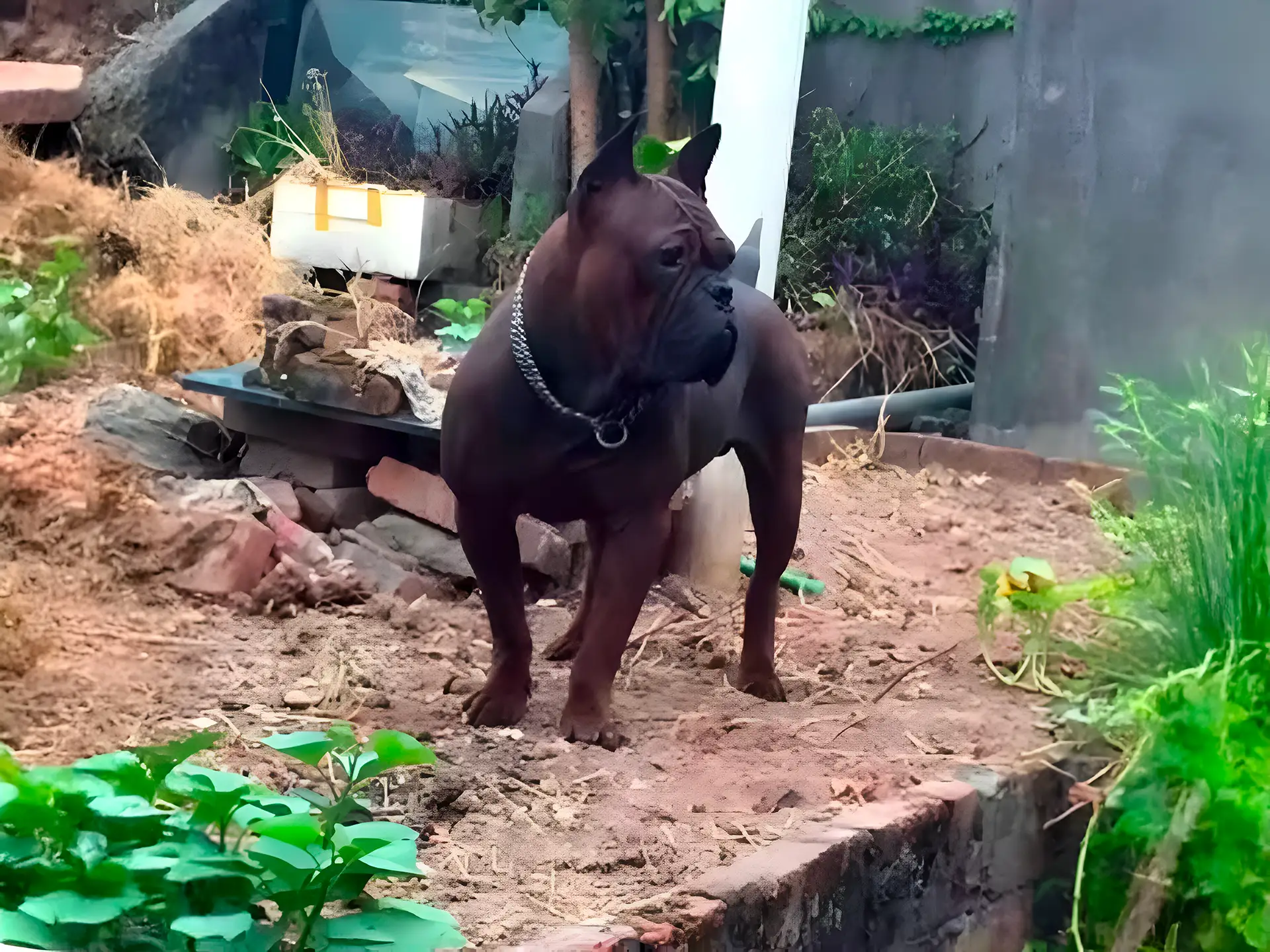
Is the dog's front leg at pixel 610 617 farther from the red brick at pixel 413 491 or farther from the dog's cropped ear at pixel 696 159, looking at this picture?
the red brick at pixel 413 491

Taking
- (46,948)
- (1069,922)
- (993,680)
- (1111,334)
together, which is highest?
(1111,334)

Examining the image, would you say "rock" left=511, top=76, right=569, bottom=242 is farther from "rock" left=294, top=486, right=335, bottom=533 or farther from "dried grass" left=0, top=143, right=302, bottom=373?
"rock" left=294, top=486, right=335, bottom=533

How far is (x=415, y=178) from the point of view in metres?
5.61

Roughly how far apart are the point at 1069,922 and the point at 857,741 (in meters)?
0.51

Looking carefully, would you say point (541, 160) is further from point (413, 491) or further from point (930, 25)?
point (413, 491)

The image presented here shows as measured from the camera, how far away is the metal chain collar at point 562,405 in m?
2.08

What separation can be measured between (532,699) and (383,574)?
80 centimetres

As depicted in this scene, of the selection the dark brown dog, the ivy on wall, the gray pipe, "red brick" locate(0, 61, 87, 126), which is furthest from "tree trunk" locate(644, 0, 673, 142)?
the dark brown dog

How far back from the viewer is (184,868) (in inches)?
54.3

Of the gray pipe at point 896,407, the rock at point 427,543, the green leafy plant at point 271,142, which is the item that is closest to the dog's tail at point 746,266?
the rock at point 427,543

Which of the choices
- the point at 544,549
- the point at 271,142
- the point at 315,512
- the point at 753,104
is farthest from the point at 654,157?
the point at 271,142

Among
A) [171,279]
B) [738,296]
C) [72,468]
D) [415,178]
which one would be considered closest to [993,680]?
[738,296]

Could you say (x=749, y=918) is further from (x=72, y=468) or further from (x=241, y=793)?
(x=72, y=468)

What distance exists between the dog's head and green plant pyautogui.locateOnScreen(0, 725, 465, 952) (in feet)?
2.73
